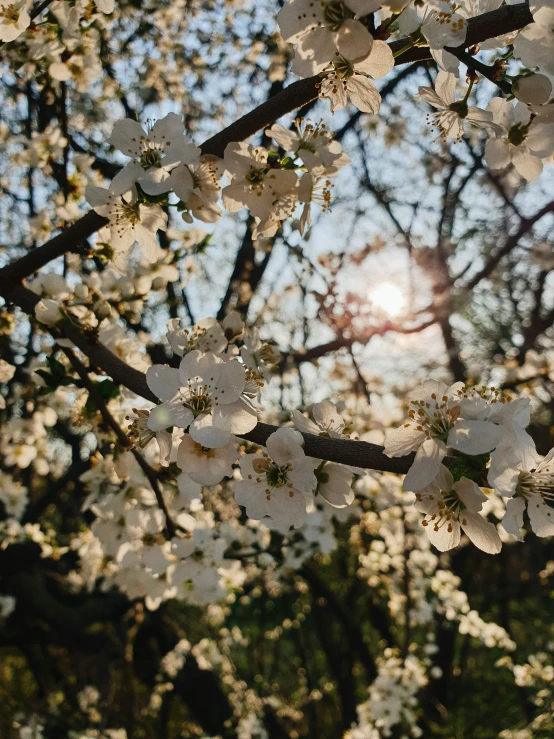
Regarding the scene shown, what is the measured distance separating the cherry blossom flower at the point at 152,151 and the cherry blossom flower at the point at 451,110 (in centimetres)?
50

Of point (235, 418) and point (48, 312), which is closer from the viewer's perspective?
point (235, 418)

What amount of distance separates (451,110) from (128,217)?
762 millimetres

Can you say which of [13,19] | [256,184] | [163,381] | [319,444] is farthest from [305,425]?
[13,19]

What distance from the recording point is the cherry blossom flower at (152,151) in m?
1.25

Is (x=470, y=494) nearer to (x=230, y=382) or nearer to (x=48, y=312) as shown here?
(x=230, y=382)

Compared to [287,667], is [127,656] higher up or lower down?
lower down

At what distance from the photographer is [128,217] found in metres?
1.39

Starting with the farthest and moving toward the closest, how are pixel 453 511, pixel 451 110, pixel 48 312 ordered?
pixel 48 312
pixel 451 110
pixel 453 511

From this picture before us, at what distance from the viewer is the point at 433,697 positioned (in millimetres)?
5641

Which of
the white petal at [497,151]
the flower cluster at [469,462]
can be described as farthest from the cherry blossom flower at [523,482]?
the white petal at [497,151]

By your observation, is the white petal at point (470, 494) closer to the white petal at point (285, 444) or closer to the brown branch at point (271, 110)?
the white petal at point (285, 444)

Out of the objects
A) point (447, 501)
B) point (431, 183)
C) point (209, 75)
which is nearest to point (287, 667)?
point (431, 183)

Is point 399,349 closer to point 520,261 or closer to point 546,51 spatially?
point 520,261

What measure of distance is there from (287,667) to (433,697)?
3.51 m
